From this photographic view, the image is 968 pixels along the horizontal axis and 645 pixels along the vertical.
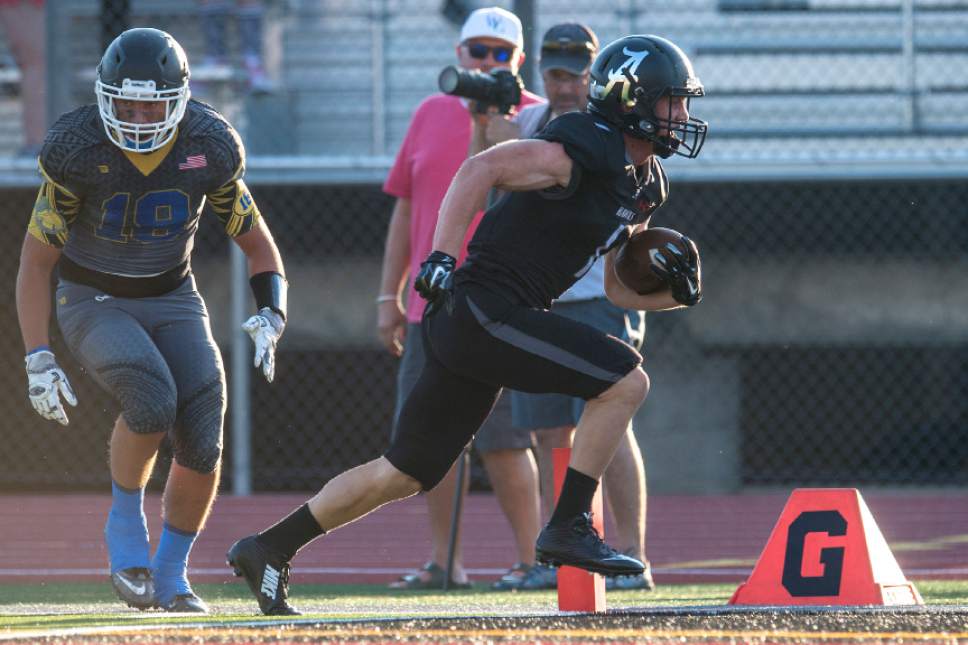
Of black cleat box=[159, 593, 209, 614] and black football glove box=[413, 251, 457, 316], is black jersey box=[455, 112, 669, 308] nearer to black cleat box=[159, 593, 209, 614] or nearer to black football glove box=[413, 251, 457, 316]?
black football glove box=[413, 251, 457, 316]

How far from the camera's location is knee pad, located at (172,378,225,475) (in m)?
5.09

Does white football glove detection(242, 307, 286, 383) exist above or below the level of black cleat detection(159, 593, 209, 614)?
above

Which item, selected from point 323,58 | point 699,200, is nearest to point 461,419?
point 699,200

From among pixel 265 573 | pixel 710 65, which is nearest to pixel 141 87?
pixel 265 573

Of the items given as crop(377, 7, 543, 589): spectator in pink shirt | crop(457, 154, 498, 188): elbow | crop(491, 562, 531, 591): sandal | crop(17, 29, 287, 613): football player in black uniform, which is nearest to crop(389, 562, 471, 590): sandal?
crop(377, 7, 543, 589): spectator in pink shirt

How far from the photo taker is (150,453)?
5.07m

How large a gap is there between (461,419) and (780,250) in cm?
577

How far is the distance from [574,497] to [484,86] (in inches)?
64.4

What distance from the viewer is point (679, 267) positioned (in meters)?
4.83

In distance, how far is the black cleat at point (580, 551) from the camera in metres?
4.40

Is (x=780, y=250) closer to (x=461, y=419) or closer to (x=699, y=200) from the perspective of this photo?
(x=699, y=200)

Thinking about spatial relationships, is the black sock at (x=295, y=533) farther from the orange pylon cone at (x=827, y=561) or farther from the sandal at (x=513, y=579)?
the sandal at (x=513, y=579)

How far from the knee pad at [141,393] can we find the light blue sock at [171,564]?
1.22 ft

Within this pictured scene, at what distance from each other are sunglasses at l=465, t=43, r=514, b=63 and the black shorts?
73.7 inches
